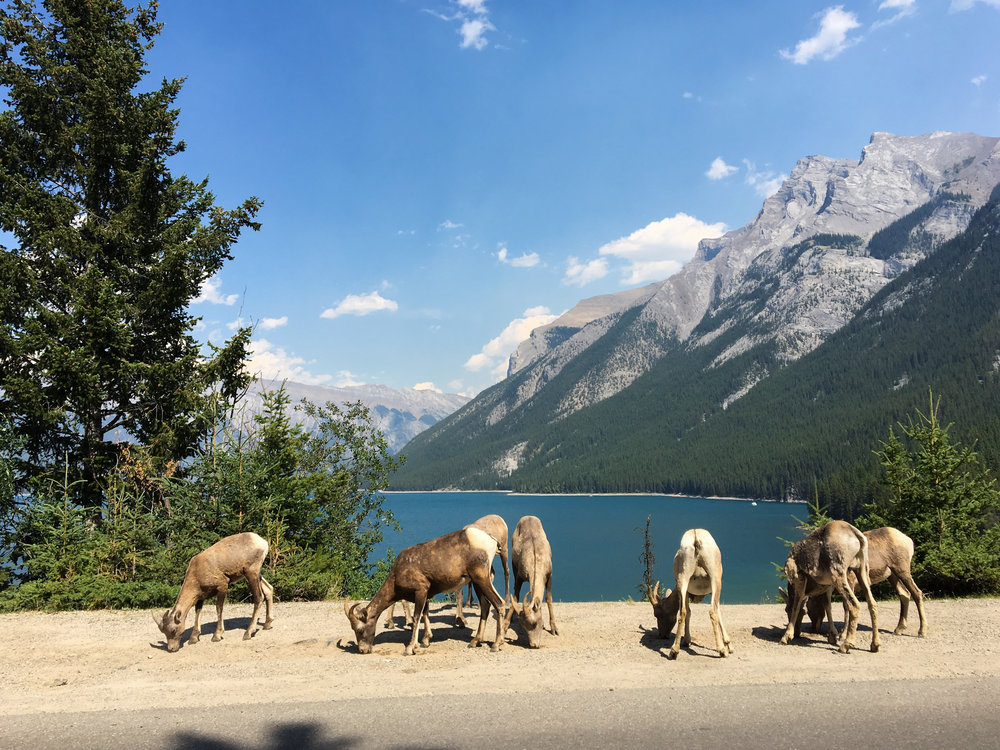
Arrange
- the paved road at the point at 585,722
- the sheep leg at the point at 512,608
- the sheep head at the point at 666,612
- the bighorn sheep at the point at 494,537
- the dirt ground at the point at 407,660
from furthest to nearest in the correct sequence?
the bighorn sheep at the point at 494,537, the sheep head at the point at 666,612, the sheep leg at the point at 512,608, the dirt ground at the point at 407,660, the paved road at the point at 585,722

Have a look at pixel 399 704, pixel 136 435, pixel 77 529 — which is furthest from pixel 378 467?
pixel 399 704

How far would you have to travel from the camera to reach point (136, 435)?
17141 mm

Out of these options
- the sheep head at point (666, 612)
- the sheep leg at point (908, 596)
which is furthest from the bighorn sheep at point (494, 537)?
the sheep leg at point (908, 596)

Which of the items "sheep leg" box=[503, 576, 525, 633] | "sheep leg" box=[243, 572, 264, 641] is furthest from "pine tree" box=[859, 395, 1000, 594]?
"sheep leg" box=[243, 572, 264, 641]

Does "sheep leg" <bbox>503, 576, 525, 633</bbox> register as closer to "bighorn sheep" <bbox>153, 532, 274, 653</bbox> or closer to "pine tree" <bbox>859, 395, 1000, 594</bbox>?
"bighorn sheep" <bbox>153, 532, 274, 653</bbox>

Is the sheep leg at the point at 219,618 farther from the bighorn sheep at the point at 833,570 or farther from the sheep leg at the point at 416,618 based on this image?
the bighorn sheep at the point at 833,570

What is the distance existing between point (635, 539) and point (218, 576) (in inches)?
3833

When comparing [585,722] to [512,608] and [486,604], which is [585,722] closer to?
[486,604]

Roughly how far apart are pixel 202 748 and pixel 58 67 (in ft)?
67.8

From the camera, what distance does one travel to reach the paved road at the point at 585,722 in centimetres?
580

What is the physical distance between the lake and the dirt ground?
9839 mm

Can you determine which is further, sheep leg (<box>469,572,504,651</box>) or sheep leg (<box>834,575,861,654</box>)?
sheep leg (<box>469,572,504,651</box>)

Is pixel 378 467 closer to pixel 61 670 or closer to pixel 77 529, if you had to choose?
pixel 77 529

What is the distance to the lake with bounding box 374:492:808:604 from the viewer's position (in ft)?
192
